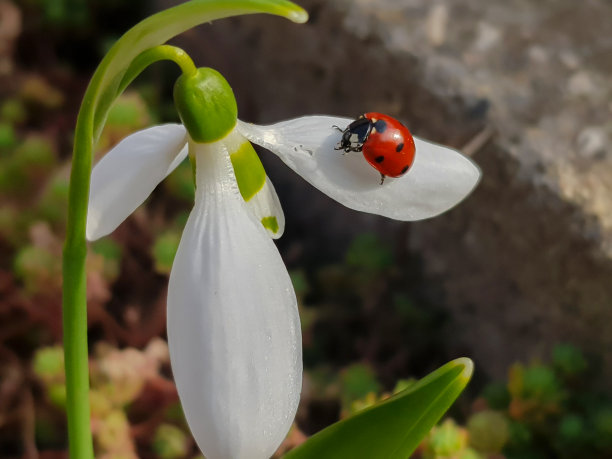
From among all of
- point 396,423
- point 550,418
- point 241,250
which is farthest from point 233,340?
point 550,418

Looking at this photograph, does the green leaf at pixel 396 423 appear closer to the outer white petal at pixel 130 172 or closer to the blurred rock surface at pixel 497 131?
the outer white petal at pixel 130 172

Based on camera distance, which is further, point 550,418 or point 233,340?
point 550,418

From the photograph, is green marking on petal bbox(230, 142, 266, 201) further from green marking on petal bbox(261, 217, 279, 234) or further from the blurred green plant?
the blurred green plant

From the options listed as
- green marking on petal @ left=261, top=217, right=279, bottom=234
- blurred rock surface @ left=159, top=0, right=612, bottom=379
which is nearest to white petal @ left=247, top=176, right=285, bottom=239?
green marking on petal @ left=261, top=217, right=279, bottom=234

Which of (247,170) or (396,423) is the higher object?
(247,170)

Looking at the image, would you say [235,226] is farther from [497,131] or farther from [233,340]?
[497,131]

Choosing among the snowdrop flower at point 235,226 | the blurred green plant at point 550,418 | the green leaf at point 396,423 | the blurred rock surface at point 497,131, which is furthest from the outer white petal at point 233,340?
the blurred rock surface at point 497,131
